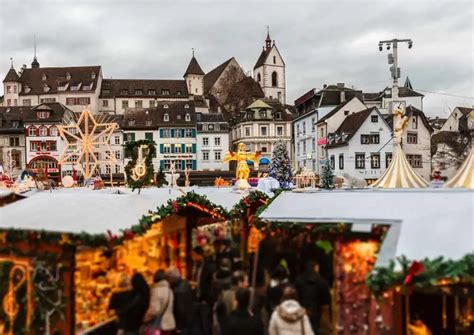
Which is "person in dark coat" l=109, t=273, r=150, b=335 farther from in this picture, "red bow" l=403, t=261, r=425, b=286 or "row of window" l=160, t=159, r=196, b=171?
"row of window" l=160, t=159, r=196, b=171

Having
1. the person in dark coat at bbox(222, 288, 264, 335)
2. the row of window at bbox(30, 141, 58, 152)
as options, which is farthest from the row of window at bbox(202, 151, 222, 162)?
the person in dark coat at bbox(222, 288, 264, 335)

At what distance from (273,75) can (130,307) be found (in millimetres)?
91629

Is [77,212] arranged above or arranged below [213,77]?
below

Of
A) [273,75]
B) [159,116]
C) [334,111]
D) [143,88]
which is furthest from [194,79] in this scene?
[334,111]

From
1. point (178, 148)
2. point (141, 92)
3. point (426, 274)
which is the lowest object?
point (426, 274)

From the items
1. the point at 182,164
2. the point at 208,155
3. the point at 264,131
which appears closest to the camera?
the point at 182,164

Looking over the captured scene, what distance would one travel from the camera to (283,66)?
322ft

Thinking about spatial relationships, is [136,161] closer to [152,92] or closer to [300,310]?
[300,310]

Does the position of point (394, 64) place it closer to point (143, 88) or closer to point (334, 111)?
point (334, 111)

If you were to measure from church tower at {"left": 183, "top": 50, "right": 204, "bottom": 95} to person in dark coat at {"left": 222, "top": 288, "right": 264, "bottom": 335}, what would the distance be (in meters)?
76.6

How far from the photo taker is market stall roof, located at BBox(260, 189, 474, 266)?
7165 millimetres

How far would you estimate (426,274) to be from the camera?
6703 millimetres

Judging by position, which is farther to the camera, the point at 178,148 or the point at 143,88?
the point at 143,88

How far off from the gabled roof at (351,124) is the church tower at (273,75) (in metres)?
49.2
